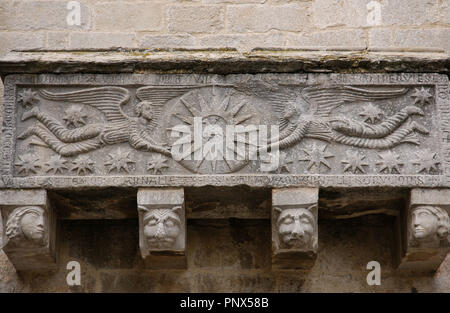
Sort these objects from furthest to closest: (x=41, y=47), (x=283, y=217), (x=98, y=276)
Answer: (x=41, y=47) → (x=98, y=276) → (x=283, y=217)

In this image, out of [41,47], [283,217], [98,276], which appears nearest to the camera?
[283,217]

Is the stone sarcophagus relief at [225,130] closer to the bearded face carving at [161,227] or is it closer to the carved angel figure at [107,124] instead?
the carved angel figure at [107,124]

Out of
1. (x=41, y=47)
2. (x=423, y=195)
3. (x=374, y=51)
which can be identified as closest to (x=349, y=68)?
(x=374, y=51)

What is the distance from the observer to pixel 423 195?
14.4 ft

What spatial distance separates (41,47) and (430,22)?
225 centimetres

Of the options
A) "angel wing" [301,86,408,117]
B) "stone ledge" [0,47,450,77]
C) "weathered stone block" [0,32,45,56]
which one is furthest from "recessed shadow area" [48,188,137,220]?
"weathered stone block" [0,32,45,56]

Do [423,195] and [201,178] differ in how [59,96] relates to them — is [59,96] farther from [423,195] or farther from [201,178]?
[423,195]

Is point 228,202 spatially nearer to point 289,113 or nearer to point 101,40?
point 289,113

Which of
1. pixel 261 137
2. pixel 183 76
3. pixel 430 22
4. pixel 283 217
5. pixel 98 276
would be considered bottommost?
pixel 98 276

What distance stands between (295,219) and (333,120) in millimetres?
571

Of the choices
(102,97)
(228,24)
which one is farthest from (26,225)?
(228,24)

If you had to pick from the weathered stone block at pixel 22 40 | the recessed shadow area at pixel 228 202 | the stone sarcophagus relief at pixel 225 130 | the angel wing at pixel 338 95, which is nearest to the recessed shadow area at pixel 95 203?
the stone sarcophagus relief at pixel 225 130

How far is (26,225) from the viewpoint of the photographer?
4.36 metres

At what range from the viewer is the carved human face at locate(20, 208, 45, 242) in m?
4.37
